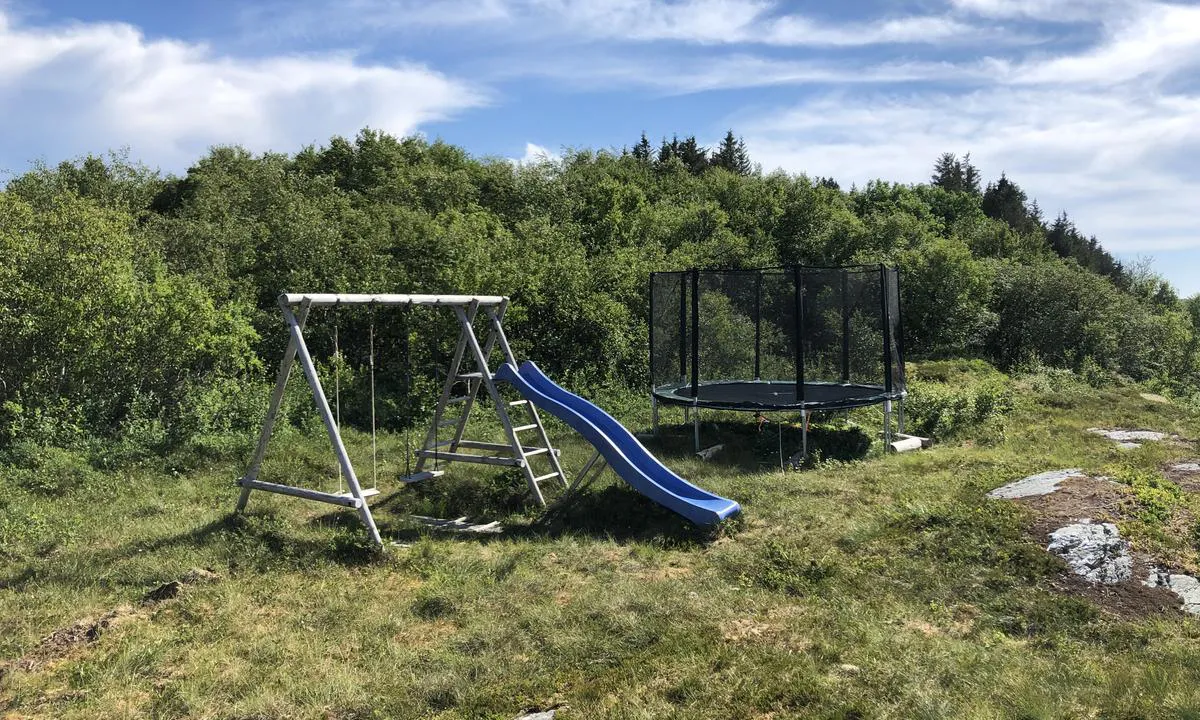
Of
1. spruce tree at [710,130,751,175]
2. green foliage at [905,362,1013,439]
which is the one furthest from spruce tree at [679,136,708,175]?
green foliage at [905,362,1013,439]

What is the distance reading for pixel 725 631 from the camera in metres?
4.71

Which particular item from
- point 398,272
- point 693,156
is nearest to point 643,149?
point 693,156

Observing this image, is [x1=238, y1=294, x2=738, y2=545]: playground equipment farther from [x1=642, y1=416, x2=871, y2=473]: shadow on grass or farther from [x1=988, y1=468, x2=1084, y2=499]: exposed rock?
[x1=988, y1=468, x2=1084, y2=499]: exposed rock

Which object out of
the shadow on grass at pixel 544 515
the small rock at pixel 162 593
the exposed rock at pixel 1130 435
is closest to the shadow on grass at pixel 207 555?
the small rock at pixel 162 593

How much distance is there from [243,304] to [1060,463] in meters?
11.3

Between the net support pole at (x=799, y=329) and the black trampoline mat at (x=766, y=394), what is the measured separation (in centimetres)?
18

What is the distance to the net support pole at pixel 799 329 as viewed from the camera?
9672 millimetres

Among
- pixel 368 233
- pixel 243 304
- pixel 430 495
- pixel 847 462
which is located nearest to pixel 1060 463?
pixel 847 462

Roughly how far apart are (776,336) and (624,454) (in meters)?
4.76

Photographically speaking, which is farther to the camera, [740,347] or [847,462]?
[740,347]

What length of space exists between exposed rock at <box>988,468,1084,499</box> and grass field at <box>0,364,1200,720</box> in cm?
24

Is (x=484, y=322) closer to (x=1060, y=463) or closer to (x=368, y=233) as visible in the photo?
(x=368, y=233)

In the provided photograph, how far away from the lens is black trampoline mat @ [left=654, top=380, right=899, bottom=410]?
9.88 metres

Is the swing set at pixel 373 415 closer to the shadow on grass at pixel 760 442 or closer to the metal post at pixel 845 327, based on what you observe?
the shadow on grass at pixel 760 442
